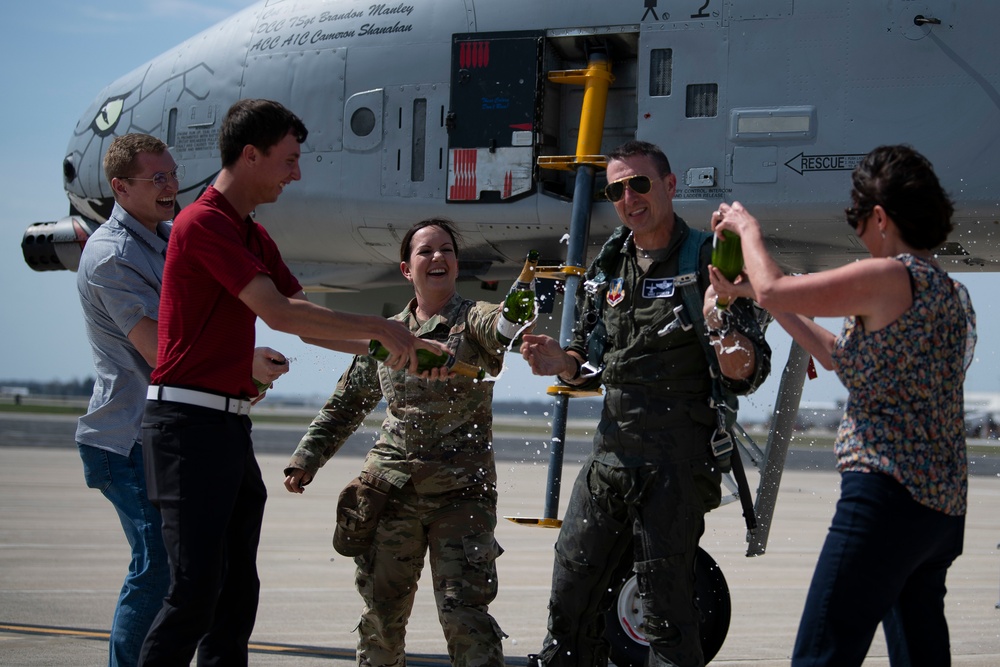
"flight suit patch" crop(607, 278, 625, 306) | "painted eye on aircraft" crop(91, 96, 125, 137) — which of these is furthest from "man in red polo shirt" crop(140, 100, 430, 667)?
"painted eye on aircraft" crop(91, 96, 125, 137)

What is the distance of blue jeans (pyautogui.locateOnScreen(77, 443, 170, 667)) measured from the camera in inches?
158

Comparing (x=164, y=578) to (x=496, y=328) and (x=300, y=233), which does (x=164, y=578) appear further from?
(x=300, y=233)

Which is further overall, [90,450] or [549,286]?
[549,286]

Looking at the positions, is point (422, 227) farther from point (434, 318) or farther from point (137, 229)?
point (137, 229)

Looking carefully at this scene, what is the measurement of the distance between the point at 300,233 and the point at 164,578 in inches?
164

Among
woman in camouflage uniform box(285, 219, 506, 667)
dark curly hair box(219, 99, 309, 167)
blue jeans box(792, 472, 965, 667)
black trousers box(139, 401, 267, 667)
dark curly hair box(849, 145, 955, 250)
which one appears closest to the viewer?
blue jeans box(792, 472, 965, 667)

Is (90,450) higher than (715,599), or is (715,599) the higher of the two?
(90,450)

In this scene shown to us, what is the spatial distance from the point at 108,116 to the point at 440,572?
241 inches

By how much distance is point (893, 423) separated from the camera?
3.04m

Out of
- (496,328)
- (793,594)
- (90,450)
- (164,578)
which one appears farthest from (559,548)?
(793,594)

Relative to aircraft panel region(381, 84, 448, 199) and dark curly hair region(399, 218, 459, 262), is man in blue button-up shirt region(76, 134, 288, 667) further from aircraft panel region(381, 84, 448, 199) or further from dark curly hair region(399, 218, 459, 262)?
aircraft panel region(381, 84, 448, 199)

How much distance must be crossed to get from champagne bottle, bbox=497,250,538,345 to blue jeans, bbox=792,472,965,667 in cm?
144

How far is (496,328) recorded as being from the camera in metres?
4.30

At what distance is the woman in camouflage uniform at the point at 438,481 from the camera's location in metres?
4.22
